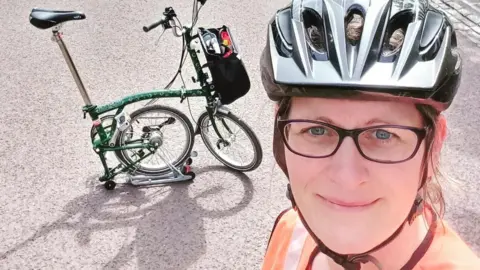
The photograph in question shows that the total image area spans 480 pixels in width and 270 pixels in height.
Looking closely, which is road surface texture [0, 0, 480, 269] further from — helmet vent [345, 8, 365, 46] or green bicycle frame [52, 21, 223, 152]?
helmet vent [345, 8, 365, 46]

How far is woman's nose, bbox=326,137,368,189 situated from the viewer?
1.33 m

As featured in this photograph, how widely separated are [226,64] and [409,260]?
278 cm

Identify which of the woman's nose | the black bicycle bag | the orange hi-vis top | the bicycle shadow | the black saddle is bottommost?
the bicycle shadow

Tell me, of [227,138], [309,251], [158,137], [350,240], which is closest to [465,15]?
[227,138]

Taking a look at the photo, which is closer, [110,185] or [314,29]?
[314,29]

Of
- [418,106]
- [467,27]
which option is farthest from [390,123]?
[467,27]

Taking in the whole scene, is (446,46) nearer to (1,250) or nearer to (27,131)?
(1,250)

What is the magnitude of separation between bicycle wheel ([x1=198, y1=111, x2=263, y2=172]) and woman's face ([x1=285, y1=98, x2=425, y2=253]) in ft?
10.1

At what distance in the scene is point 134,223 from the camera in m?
4.48

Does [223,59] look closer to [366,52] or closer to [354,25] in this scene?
[354,25]

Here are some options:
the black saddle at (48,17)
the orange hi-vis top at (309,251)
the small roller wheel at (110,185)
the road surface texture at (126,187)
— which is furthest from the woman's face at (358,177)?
the small roller wheel at (110,185)

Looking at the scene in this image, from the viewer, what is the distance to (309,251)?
1731 mm

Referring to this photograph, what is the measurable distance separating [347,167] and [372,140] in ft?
0.34

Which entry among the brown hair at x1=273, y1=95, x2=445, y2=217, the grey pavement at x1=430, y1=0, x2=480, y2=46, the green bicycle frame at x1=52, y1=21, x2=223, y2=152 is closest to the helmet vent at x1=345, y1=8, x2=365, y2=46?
the brown hair at x1=273, y1=95, x2=445, y2=217
